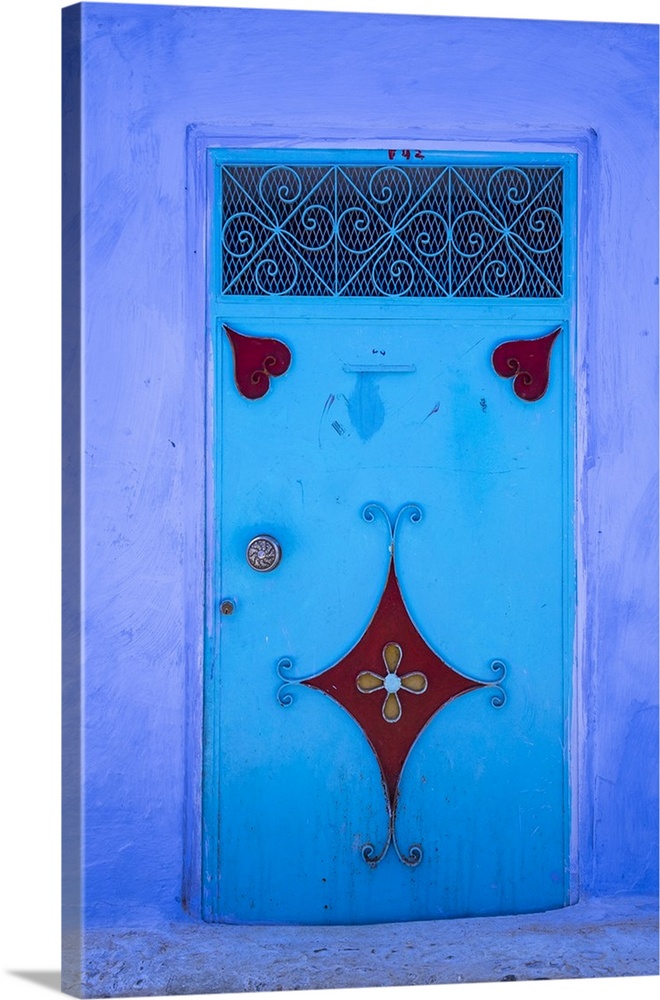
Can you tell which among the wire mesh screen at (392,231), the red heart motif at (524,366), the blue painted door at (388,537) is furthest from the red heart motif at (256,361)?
the red heart motif at (524,366)

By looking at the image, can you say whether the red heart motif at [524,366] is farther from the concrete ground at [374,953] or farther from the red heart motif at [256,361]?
the concrete ground at [374,953]

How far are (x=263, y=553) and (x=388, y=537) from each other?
35 cm

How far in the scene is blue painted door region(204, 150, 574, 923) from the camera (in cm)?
403

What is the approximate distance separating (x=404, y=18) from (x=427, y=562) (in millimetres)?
1470

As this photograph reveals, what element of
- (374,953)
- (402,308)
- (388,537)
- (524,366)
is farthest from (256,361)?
(374,953)

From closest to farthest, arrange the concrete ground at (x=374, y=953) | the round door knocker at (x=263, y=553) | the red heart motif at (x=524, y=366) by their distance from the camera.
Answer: the concrete ground at (x=374, y=953), the round door knocker at (x=263, y=553), the red heart motif at (x=524, y=366)

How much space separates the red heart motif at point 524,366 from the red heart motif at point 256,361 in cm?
59

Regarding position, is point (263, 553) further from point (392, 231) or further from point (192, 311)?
point (392, 231)

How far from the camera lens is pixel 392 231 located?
410 centimetres

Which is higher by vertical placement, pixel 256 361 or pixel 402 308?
pixel 402 308

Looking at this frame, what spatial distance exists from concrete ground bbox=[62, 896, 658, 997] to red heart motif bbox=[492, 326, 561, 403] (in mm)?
1423

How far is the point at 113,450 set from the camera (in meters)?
3.94

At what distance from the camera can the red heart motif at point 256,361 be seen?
402 centimetres

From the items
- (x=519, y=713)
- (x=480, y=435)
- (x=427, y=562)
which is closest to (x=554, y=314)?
(x=480, y=435)
